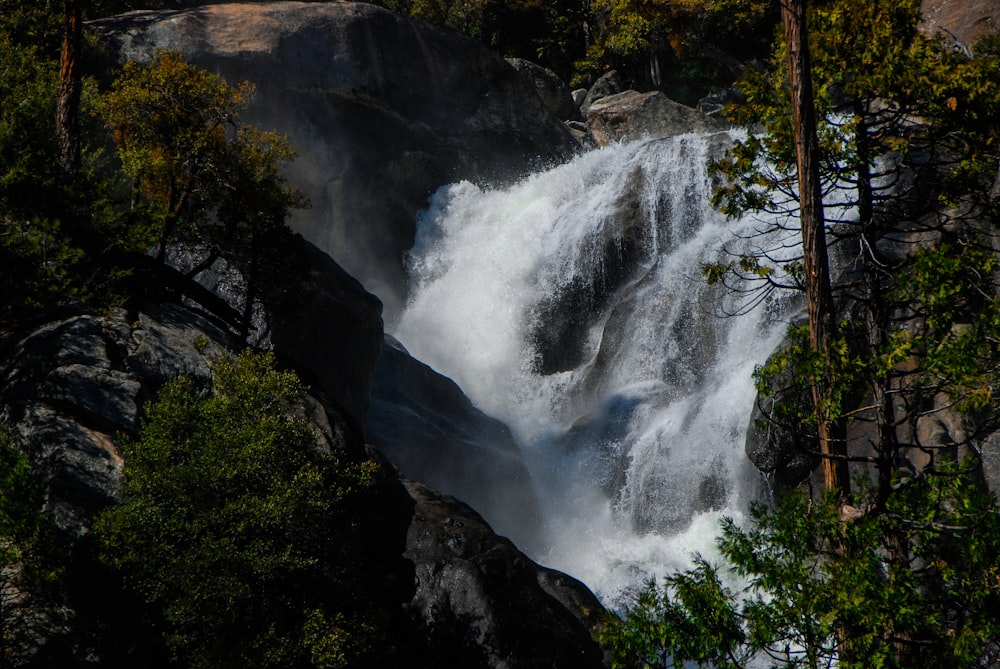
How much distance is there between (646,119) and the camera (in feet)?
115

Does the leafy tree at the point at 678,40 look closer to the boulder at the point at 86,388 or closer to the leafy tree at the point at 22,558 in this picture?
the boulder at the point at 86,388

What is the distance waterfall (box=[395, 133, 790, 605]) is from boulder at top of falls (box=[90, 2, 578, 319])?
1233 mm

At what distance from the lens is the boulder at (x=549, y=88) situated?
3816 cm

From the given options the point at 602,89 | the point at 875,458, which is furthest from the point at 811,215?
the point at 602,89

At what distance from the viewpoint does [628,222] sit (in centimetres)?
2697

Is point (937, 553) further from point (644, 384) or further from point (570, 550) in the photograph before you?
point (644, 384)

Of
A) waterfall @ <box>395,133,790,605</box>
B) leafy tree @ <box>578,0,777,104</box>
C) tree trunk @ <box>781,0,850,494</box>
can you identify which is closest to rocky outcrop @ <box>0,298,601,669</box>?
waterfall @ <box>395,133,790,605</box>

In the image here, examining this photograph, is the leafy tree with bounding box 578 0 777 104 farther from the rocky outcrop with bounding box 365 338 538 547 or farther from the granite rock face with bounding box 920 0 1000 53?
the rocky outcrop with bounding box 365 338 538 547

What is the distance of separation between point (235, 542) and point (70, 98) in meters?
9.75

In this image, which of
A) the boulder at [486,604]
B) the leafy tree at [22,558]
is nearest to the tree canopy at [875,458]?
the boulder at [486,604]

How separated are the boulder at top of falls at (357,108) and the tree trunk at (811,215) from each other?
2271 cm

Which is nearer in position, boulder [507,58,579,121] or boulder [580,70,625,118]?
boulder [507,58,579,121]

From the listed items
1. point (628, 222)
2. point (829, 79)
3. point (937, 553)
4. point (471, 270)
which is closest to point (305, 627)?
point (937, 553)

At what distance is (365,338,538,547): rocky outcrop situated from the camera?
67.1ft
